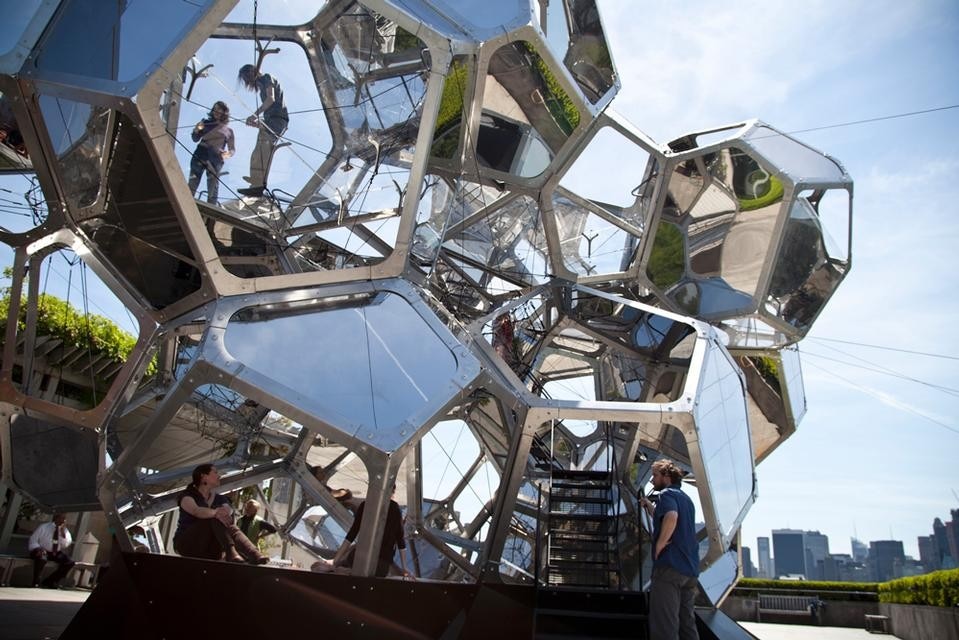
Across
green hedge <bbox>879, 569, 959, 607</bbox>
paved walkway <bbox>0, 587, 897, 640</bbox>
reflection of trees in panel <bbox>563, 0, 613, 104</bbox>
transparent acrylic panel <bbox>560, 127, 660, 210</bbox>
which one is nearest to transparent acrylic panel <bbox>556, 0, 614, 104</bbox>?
reflection of trees in panel <bbox>563, 0, 613, 104</bbox>

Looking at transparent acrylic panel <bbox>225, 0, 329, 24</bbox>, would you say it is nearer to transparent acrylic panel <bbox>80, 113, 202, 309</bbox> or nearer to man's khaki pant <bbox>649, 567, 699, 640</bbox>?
transparent acrylic panel <bbox>80, 113, 202, 309</bbox>

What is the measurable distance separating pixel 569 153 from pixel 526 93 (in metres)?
1.40

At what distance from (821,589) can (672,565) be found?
22.1m

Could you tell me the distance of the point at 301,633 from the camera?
6074mm

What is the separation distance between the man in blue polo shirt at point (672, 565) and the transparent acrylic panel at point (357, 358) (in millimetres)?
2263

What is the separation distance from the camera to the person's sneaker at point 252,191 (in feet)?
27.3

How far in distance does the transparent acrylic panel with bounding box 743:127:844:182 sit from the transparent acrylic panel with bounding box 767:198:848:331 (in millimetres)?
439

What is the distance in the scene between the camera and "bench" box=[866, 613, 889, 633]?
60.8ft

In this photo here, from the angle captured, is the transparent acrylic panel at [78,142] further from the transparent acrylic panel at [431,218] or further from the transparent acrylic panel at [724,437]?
the transparent acrylic panel at [724,437]

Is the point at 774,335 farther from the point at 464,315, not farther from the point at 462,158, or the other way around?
the point at 462,158

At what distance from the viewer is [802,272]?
42.6 feet

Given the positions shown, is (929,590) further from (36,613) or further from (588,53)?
(36,613)

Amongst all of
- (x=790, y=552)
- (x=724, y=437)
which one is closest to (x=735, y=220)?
(x=724, y=437)

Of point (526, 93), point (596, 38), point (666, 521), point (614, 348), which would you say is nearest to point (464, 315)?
point (614, 348)
